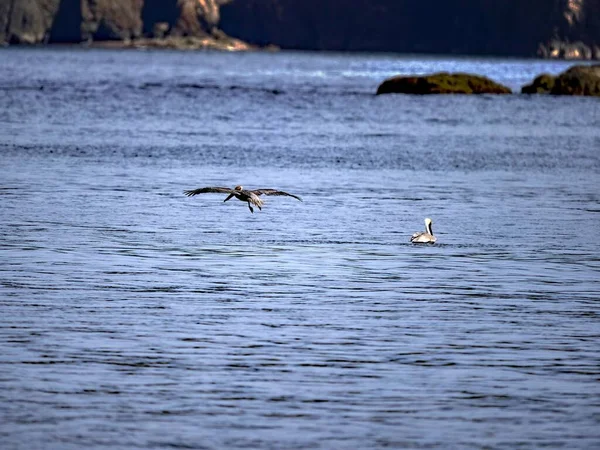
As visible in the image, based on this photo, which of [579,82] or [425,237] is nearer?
[425,237]

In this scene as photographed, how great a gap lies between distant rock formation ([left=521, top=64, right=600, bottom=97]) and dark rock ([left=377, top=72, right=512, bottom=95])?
347cm

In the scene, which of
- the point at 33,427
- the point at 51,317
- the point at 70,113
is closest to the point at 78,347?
the point at 51,317

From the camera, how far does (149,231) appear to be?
93.1ft

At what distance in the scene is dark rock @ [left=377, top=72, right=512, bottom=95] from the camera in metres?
106

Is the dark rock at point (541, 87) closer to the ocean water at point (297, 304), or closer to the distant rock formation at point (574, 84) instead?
the distant rock formation at point (574, 84)

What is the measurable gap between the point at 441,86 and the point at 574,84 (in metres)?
9.30

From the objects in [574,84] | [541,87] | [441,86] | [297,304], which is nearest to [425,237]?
[297,304]

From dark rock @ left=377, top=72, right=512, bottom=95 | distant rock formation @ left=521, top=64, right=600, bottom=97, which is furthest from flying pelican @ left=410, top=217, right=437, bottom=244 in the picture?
distant rock formation @ left=521, top=64, right=600, bottom=97

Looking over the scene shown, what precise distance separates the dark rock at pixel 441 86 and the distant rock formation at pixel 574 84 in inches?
137

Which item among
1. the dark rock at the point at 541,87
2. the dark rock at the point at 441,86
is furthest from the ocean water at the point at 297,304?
the dark rock at the point at 541,87

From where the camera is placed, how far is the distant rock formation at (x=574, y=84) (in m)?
105

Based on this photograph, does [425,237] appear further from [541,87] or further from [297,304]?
[541,87]

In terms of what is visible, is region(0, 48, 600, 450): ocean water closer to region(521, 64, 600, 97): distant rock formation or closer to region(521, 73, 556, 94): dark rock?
region(521, 64, 600, 97): distant rock formation

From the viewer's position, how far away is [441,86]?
347 ft
